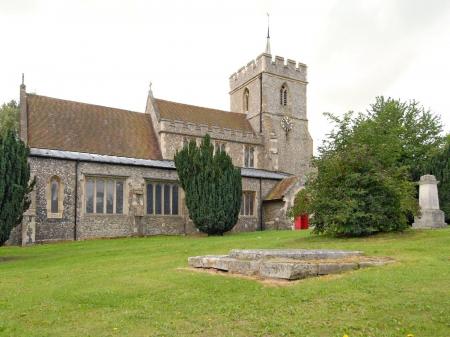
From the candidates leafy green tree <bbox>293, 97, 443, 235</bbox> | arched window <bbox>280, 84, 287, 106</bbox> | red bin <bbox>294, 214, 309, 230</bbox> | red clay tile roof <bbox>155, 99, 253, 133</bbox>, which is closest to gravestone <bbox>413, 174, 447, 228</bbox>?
leafy green tree <bbox>293, 97, 443, 235</bbox>

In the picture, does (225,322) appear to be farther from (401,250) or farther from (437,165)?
(437,165)

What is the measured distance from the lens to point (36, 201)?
77.6 ft

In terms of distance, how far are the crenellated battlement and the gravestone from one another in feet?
69.7

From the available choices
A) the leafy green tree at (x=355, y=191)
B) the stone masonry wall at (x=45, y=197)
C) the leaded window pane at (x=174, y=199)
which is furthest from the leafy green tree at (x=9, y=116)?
the leafy green tree at (x=355, y=191)

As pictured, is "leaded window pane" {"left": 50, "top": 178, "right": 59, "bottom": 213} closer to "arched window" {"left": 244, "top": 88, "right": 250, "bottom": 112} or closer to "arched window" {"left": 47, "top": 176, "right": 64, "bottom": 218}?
"arched window" {"left": 47, "top": 176, "right": 64, "bottom": 218}

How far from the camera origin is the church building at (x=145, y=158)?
80.4 ft

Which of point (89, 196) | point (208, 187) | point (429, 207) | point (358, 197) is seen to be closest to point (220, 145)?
point (208, 187)

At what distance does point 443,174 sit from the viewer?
86.6 feet

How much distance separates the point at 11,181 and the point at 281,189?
18343 mm

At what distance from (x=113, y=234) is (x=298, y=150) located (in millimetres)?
17779

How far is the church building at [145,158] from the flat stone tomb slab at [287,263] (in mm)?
15491

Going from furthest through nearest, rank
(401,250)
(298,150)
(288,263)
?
(298,150) → (401,250) → (288,263)

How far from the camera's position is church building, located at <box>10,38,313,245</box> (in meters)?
24.5

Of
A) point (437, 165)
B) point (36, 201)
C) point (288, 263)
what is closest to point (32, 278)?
point (288, 263)
